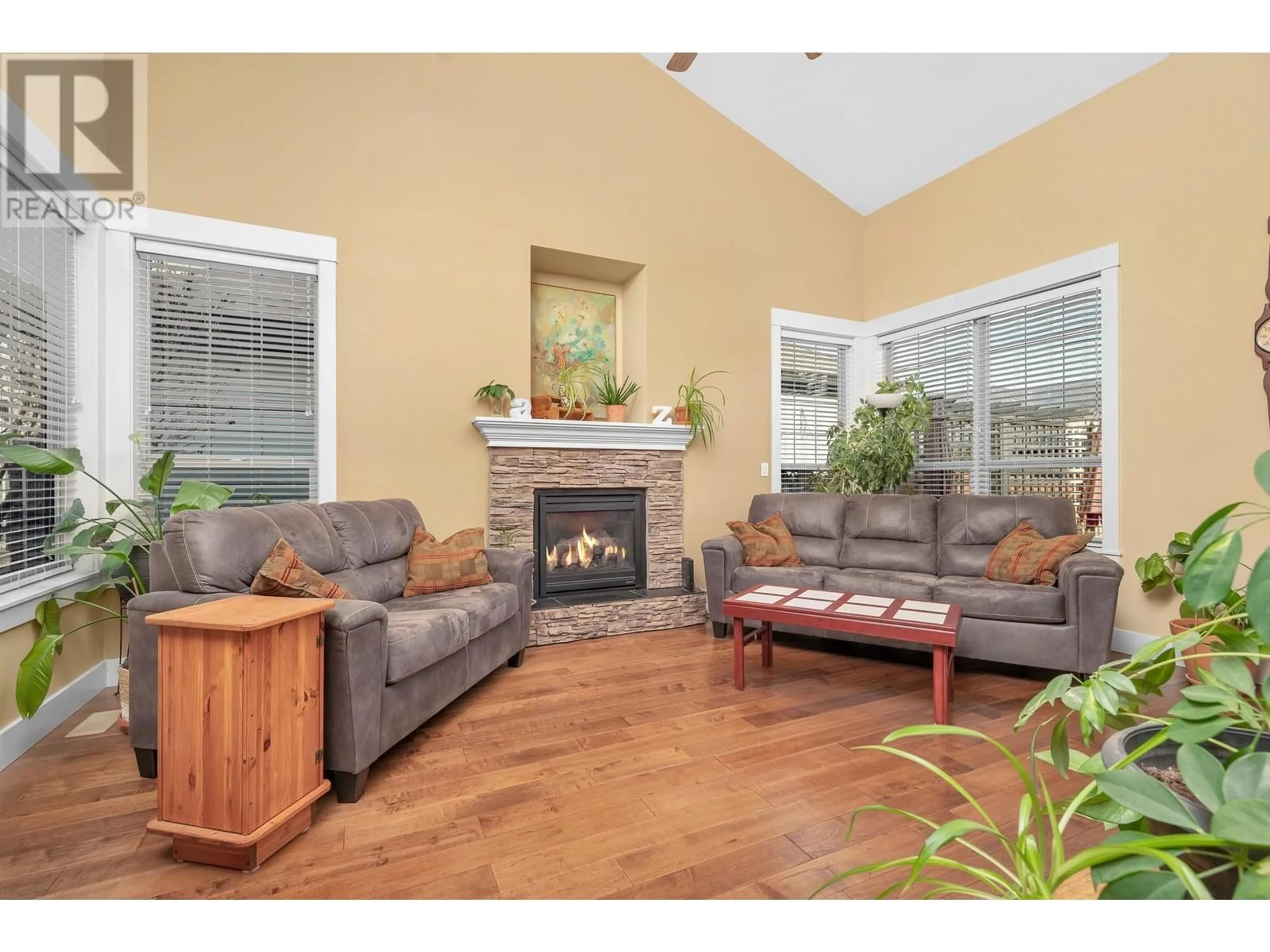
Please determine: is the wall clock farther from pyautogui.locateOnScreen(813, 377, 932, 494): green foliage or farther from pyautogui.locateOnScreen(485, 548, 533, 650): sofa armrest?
pyautogui.locateOnScreen(485, 548, 533, 650): sofa armrest

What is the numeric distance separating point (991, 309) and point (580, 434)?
3.15m

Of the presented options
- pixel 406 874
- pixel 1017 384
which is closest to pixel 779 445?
pixel 1017 384

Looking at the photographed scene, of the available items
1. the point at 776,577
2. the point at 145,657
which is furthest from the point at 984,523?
the point at 145,657

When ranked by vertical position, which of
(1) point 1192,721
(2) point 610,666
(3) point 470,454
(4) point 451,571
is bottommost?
(2) point 610,666

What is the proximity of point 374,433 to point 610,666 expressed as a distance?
2031mm

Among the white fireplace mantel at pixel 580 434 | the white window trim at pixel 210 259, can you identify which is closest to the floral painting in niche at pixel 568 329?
the white fireplace mantel at pixel 580 434

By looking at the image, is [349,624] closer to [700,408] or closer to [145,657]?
[145,657]

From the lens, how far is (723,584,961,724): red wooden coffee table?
2580 mm

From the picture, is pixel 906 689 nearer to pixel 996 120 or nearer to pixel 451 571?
pixel 451 571

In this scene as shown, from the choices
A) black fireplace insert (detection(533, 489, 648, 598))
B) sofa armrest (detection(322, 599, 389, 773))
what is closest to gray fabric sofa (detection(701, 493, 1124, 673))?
black fireplace insert (detection(533, 489, 648, 598))

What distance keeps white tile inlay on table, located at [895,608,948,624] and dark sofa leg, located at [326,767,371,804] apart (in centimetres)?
222

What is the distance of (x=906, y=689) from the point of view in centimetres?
307

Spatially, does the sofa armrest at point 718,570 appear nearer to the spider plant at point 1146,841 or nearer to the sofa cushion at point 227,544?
the sofa cushion at point 227,544

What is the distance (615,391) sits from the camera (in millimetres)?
4688
